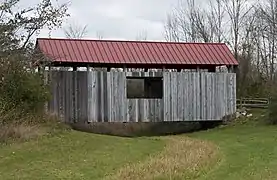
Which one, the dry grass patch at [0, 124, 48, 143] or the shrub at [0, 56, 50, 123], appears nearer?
the dry grass patch at [0, 124, 48, 143]

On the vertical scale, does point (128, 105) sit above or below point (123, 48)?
below

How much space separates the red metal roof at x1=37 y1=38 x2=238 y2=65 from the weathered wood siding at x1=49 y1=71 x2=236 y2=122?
0.68m

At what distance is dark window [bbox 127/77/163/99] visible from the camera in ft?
101

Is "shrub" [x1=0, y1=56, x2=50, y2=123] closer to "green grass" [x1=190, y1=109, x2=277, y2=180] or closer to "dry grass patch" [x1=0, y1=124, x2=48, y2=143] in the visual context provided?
"dry grass patch" [x1=0, y1=124, x2=48, y2=143]

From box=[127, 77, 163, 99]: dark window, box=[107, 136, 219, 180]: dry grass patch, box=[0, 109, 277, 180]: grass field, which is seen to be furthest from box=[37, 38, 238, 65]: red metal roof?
box=[107, 136, 219, 180]: dry grass patch

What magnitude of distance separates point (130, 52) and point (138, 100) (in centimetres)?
269

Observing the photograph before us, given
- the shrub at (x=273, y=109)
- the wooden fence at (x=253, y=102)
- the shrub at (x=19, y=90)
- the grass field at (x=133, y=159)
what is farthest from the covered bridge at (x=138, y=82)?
the grass field at (x=133, y=159)

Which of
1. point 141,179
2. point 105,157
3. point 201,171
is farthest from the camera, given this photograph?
point 105,157

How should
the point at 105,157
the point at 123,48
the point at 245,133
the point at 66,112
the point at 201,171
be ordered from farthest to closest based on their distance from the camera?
the point at 123,48 < the point at 66,112 < the point at 245,133 < the point at 105,157 < the point at 201,171

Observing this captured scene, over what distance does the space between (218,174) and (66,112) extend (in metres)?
16.6

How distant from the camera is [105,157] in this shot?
52.4 ft

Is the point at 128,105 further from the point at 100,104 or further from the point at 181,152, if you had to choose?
the point at 181,152

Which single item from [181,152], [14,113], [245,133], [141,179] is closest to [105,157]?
[181,152]

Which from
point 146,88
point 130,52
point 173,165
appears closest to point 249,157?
point 173,165
